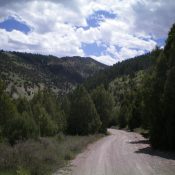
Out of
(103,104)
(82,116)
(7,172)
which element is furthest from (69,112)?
(7,172)

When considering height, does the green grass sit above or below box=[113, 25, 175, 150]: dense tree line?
below

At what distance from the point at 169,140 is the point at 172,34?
11181 millimetres

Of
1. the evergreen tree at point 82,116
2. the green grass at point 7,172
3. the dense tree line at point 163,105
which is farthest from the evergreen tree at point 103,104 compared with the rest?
the green grass at point 7,172

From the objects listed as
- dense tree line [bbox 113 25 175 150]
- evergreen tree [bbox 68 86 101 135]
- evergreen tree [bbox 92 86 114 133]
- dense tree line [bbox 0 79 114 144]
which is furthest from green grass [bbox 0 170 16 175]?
evergreen tree [bbox 92 86 114 133]

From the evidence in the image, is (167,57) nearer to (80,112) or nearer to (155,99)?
(155,99)

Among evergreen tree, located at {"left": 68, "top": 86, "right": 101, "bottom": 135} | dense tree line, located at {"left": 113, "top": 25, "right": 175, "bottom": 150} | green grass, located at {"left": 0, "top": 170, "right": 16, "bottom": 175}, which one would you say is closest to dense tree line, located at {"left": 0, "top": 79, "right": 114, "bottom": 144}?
evergreen tree, located at {"left": 68, "top": 86, "right": 101, "bottom": 135}

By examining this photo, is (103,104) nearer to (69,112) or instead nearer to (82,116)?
(69,112)

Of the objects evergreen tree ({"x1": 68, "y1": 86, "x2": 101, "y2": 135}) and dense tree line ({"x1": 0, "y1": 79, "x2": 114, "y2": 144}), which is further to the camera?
evergreen tree ({"x1": 68, "y1": 86, "x2": 101, "y2": 135})

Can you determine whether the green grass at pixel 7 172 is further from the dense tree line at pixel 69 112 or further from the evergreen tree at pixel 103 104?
the evergreen tree at pixel 103 104

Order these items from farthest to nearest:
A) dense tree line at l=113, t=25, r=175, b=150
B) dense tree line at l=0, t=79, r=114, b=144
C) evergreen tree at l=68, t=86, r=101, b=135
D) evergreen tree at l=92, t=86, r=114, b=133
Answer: evergreen tree at l=92, t=86, r=114, b=133 < evergreen tree at l=68, t=86, r=101, b=135 < dense tree line at l=0, t=79, r=114, b=144 < dense tree line at l=113, t=25, r=175, b=150

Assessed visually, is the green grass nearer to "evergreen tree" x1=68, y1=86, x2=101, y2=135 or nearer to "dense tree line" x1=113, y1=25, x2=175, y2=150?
"dense tree line" x1=113, y1=25, x2=175, y2=150

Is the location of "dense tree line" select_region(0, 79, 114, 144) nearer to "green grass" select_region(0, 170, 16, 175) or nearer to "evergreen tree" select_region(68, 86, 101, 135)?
"evergreen tree" select_region(68, 86, 101, 135)

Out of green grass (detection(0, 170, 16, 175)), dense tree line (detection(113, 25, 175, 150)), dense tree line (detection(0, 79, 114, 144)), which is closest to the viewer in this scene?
green grass (detection(0, 170, 16, 175))

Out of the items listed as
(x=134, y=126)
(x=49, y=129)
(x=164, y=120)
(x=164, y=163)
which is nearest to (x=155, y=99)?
(x=164, y=120)
